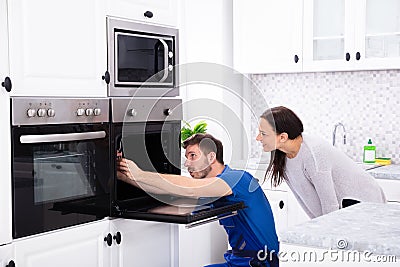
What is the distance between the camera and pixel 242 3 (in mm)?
4473

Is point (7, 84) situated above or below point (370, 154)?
above

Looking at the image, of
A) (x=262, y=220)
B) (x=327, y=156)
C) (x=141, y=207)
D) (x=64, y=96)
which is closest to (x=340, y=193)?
(x=327, y=156)

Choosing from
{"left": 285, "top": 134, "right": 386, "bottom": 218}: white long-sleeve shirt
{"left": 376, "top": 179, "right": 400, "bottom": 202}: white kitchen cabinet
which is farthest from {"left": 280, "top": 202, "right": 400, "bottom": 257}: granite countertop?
{"left": 376, "top": 179, "right": 400, "bottom": 202}: white kitchen cabinet

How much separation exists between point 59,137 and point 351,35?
1950mm

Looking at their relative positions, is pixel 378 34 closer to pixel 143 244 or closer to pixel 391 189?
pixel 391 189

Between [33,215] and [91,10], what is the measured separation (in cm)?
102

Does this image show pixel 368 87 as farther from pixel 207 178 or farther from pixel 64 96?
pixel 64 96

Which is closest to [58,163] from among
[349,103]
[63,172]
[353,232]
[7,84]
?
[63,172]

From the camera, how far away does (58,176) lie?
304cm

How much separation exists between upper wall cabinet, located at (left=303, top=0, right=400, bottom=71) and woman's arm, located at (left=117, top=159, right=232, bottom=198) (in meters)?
1.36

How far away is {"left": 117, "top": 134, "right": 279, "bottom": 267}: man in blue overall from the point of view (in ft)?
10.1

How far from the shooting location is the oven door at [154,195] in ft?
10.0

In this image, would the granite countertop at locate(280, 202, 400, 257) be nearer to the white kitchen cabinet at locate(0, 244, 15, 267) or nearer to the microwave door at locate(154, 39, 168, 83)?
the white kitchen cabinet at locate(0, 244, 15, 267)

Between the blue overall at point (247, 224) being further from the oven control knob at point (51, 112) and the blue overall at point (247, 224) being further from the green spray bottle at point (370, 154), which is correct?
the green spray bottle at point (370, 154)
